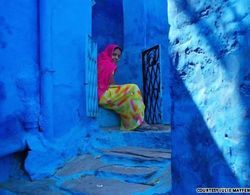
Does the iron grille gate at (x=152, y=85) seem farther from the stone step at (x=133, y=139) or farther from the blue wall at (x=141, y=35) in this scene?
the stone step at (x=133, y=139)

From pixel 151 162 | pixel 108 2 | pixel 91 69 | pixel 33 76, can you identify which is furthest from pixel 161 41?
pixel 151 162

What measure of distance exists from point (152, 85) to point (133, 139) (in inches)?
106

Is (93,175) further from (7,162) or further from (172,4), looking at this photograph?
(172,4)

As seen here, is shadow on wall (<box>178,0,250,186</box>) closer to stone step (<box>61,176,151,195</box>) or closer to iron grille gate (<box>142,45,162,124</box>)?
stone step (<box>61,176,151,195</box>)

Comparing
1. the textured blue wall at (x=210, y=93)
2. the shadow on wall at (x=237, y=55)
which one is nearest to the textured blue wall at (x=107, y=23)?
the textured blue wall at (x=210, y=93)

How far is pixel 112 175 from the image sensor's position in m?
3.04

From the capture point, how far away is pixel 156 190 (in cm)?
248

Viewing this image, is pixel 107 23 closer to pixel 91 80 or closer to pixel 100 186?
pixel 91 80

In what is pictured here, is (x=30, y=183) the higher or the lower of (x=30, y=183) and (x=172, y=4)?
the lower

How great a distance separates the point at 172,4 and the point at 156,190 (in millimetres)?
1404

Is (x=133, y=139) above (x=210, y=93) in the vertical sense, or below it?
below

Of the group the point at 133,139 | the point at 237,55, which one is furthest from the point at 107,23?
the point at 237,55

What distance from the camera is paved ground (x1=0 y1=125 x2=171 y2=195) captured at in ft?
8.86

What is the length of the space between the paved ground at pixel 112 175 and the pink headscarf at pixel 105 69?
1.32 metres
